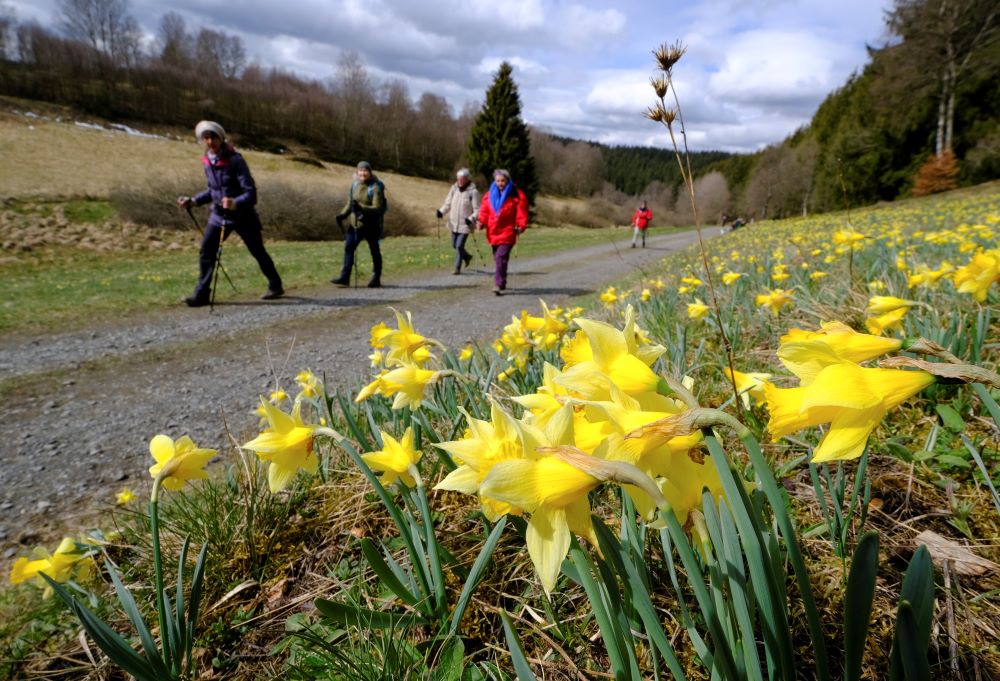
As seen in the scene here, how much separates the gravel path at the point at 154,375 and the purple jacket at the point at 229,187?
48.3 inches

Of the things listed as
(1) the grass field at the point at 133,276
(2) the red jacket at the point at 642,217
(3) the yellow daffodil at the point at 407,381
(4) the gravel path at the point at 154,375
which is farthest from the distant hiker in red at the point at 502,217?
(2) the red jacket at the point at 642,217

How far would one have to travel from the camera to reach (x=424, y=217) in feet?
78.1

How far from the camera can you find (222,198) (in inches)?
249

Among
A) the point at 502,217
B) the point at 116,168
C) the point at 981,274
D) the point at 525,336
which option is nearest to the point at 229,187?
the point at 502,217

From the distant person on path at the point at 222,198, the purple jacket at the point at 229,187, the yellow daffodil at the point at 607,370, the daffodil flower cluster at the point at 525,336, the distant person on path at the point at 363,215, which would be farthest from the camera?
the distant person on path at the point at 363,215

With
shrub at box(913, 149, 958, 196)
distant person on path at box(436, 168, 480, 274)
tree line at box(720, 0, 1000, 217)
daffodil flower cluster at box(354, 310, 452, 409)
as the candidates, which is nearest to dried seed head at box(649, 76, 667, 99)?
daffodil flower cluster at box(354, 310, 452, 409)

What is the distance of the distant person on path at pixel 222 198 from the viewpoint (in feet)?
20.3

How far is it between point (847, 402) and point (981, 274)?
4.13ft

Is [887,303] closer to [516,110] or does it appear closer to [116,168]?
[116,168]

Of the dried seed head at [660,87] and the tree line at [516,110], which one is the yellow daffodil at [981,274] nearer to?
the dried seed head at [660,87]

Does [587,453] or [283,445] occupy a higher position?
[587,453]

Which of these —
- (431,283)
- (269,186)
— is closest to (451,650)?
(431,283)

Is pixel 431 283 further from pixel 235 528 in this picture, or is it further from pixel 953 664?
pixel 953 664

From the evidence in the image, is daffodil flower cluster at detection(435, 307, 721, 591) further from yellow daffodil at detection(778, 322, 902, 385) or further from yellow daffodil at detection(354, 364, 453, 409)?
yellow daffodil at detection(354, 364, 453, 409)
